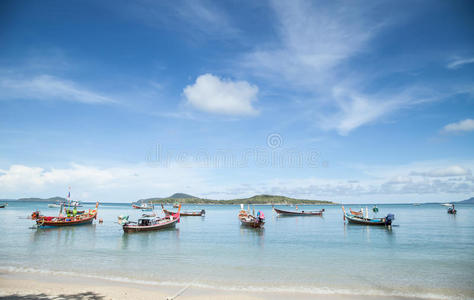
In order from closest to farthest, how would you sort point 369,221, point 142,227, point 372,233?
1. point 142,227
2. point 372,233
3. point 369,221

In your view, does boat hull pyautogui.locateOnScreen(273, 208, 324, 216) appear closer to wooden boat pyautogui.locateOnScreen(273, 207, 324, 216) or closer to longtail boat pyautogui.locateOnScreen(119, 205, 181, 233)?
wooden boat pyautogui.locateOnScreen(273, 207, 324, 216)

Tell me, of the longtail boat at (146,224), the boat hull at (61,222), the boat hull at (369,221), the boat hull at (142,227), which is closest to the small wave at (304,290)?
the boat hull at (142,227)

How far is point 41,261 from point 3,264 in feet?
7.00

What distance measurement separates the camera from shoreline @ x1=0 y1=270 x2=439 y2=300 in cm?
1260

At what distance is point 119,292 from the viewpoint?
517 inches

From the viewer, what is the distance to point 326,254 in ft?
79.0

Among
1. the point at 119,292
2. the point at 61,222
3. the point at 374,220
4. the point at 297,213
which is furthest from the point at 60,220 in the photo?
the point at 297,213

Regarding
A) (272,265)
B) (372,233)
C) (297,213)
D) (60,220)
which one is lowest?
(297,213)

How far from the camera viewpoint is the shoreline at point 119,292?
12.6 m

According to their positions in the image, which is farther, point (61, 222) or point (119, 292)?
point (61, 222)

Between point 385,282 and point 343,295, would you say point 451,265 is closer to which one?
point 385,282

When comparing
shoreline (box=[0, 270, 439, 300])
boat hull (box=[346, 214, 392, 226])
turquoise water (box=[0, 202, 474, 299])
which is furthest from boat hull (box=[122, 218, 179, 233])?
boat hull (box=[346, 214, 392, 226])

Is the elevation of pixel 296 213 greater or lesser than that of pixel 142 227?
lesser

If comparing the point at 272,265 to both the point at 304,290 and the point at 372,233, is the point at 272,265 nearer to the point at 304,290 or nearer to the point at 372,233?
A: the point at 304,290
